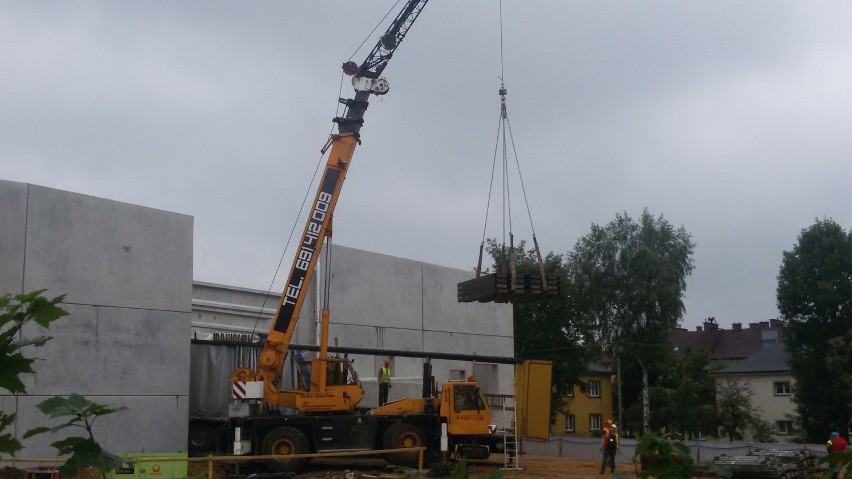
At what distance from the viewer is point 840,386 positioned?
4906 centimetres

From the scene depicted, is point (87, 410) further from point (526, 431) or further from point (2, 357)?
point (526, 431)

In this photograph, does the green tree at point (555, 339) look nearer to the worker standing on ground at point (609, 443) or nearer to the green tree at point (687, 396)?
the green tree at point (687, 396)

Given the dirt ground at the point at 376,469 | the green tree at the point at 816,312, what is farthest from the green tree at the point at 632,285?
the dirt ground at the point at 376,469

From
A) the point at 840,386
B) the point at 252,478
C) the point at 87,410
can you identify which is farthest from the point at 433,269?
the point at 87,410

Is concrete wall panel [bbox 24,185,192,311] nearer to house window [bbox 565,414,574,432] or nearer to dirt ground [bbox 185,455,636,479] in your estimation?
dirt ground [bbox 185,455,636,479]

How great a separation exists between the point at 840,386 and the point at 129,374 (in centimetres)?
4055

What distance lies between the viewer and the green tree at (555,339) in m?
52.4

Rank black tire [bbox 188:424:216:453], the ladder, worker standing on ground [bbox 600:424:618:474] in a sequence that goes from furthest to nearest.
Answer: worker standing on ground [bbox 600:424:618:474] < black tire [bbox 188:424:216:453] < the ladder

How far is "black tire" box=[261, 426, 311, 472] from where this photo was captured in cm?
2198

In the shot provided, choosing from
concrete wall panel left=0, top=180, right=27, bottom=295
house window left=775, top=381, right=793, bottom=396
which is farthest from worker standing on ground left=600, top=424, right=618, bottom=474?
house window left=775, top=381, right=793, bottom=396

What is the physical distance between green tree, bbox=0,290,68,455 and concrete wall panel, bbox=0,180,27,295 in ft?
59.9

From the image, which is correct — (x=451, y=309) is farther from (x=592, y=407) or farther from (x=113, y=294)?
(x=592, y=407)

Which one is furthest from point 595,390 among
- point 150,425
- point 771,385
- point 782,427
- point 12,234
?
point 12,234

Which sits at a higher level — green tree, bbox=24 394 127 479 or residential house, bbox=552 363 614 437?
green tree, bbox=24 394 127 479
